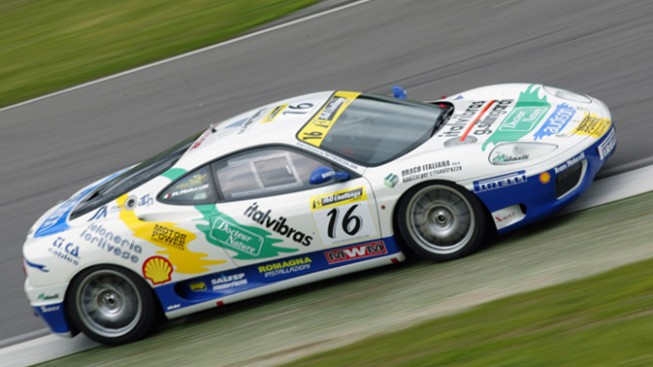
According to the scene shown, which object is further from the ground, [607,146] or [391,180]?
[391,180]

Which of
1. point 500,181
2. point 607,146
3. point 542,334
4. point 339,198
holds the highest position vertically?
point 339,198

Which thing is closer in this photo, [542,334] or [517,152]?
[542,334]

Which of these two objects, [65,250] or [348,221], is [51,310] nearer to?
[65,250]

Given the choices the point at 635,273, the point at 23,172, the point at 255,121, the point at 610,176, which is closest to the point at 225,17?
the point at 23,172

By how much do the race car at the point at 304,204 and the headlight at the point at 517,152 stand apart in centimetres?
1

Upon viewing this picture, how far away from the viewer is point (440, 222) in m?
7.00

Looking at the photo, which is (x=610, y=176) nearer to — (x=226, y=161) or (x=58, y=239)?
(x=226, y=161)

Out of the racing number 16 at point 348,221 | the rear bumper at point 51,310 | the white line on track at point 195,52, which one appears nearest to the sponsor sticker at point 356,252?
the racing number 16 at point 348,221

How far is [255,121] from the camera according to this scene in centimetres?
788

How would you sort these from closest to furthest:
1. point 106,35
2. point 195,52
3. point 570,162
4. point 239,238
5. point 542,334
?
point 542,334 → point 570,162 → point 239,238 → point 195,52 → point 106,35

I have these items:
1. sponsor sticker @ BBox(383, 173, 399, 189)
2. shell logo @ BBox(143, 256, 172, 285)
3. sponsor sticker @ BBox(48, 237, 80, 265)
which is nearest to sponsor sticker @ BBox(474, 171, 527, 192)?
sponsor sticker @ BBox(383, 173, 399, 189)

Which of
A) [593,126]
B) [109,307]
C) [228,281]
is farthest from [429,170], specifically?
[109,307]

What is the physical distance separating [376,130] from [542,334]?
2.78 metres

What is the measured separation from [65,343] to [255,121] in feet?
8.02
